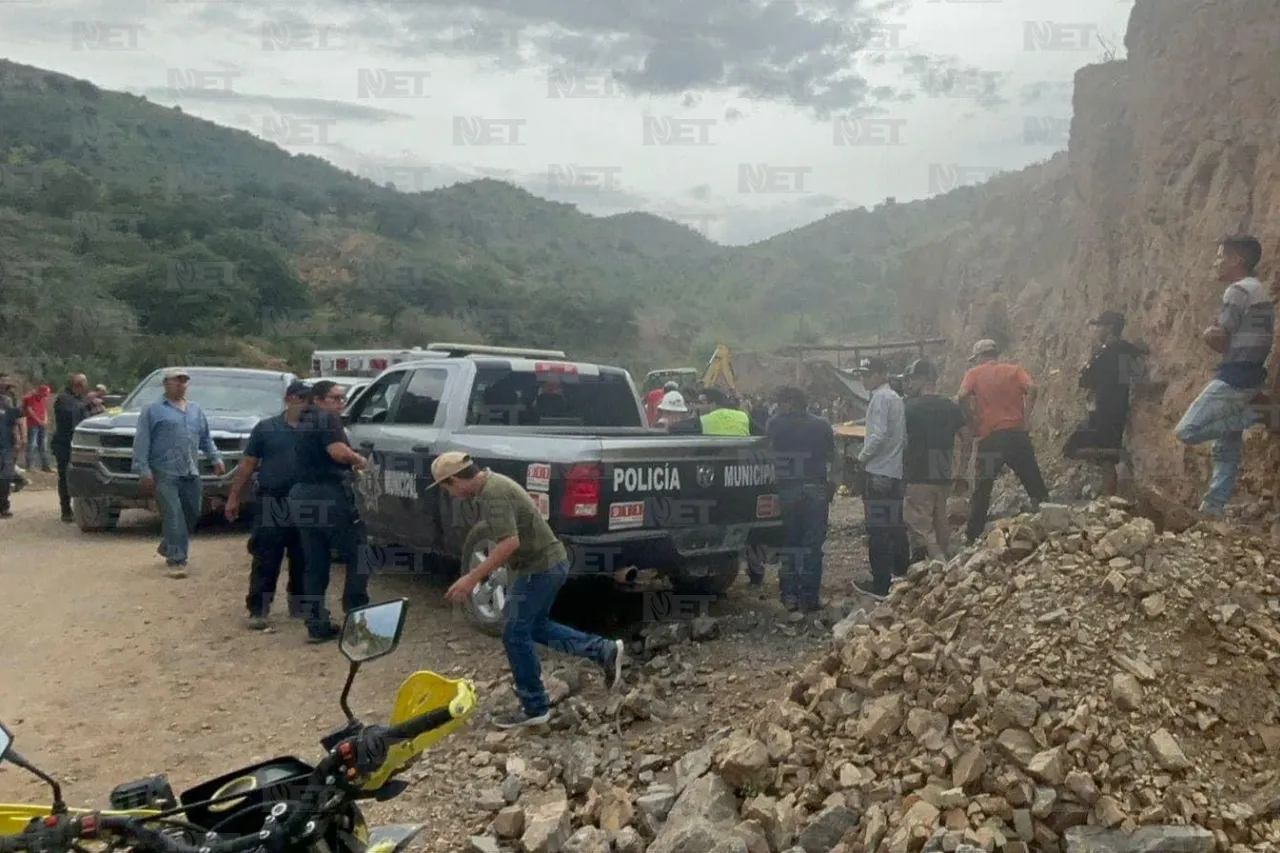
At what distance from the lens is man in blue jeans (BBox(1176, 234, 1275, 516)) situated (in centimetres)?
573

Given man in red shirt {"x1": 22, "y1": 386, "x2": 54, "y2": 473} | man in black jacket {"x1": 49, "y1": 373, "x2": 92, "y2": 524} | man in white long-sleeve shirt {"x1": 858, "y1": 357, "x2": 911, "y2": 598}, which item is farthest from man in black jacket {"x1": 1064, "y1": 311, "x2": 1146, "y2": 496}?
man in red shirt {"x1": 22, "y1": 386, "x2": 54, "y2": 473}

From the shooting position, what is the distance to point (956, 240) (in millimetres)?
29875

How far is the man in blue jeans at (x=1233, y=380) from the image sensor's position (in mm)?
5734

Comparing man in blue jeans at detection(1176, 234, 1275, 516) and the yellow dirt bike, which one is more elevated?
man in blue jeans at detection(1176, 234, 1275, 516)

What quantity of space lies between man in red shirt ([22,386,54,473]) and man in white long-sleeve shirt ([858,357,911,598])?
1539 cm

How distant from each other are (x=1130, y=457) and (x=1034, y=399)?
17.6 ft

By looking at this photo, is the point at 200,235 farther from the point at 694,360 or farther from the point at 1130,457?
the point at 1130,457

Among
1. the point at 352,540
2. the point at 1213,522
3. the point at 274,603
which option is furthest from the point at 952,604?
Answer: the point at 274,603

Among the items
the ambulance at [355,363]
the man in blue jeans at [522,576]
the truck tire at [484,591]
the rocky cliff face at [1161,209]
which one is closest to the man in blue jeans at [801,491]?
the truck tire at [484,591]

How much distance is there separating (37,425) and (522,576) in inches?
626

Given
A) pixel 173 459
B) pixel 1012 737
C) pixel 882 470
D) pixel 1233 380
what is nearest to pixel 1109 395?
pixel 882 470

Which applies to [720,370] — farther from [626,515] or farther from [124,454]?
[626,515]

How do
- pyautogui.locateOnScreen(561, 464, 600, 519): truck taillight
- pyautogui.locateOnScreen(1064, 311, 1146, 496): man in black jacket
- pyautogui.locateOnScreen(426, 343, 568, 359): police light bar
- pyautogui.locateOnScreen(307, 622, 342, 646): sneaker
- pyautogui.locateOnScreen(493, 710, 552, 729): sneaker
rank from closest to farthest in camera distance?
pyautogui.locateOnScreen(493, 710, 552, 729): sneaker < pyautogui.locateOnScreen(561, 464, 600, 519): truck taillight < pyautogui.locateOnScreen(307, 622, 342, 646): sneaker < pyautogui.locateOnScreen(1064, 311, 1146, 496): man in black jacket < pyautogui.locateOnScreen(426, 343, 568, 359): police light bar

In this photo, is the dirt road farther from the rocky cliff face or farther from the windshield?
the rocky cliff face
